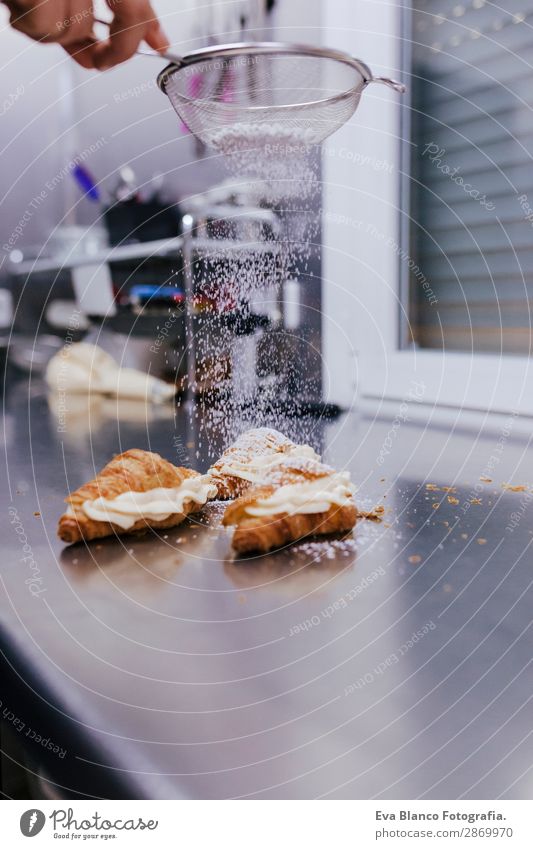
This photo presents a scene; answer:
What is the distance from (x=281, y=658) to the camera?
32cm

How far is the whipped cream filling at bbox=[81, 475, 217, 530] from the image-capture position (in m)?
0.47

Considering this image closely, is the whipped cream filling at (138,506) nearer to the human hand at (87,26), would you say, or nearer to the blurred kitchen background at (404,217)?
the human hand at (87,26)

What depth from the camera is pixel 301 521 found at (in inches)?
17.9

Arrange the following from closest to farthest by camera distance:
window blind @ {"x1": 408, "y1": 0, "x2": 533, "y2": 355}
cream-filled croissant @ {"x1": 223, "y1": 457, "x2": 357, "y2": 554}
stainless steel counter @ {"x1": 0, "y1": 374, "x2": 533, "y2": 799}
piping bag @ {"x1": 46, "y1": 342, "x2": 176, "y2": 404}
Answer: stainless steel counter @ {"x1": 0, "y1": 374, "x2": 533, "y2": 799}
cream-filled croissant @ {"x1": 223, "y1": 457, "x2": 357, "y2": 554}
window blind @ {"x1": 408, "y1": 0, "x2": 533, "y2": 355}
piping bag @ {"x1": 46, "y1": 342, "x2": 176, "y2": 404}

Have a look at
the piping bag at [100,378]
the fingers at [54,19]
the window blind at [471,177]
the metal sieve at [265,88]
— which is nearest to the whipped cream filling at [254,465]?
the metal sieve at [265,88]

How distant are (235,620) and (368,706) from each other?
0.10 m

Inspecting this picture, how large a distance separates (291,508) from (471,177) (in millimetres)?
781

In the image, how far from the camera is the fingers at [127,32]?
2.08ft

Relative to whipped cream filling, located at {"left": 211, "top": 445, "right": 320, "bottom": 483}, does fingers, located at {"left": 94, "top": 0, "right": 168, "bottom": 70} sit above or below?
above

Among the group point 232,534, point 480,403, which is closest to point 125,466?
point 232,534

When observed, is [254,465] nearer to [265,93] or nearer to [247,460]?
[247,460]

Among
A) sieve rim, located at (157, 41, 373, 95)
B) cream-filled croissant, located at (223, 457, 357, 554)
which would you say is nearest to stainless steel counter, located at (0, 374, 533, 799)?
cream-filled croissant, located at (223, 457, 357, 554)

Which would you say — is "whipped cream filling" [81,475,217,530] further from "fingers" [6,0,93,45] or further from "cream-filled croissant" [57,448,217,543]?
"fingers" [6,0,93,45]

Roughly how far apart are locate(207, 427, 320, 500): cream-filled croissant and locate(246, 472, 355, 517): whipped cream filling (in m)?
0.08
